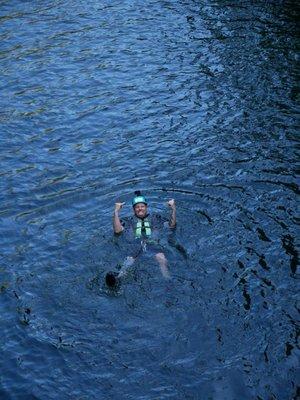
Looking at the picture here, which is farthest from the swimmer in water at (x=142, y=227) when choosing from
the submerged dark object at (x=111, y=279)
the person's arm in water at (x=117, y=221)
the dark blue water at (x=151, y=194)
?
the submerged dark object at (x=111, y=279)

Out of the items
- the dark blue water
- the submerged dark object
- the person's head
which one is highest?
the person's head

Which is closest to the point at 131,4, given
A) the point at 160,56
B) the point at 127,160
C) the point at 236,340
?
the point at 160,56

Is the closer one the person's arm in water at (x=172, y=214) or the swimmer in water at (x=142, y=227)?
the swimmer in water at (x=142, y=227)

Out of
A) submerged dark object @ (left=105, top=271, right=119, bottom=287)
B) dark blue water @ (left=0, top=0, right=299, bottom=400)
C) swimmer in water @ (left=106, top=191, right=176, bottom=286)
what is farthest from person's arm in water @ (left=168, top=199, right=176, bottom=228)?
submerged dark object @ (left=105, top=271, right=119, bottom=287)

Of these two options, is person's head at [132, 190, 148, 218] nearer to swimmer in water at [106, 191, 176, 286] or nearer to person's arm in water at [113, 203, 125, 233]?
swimmer in water at [106, 191, 176, 286]

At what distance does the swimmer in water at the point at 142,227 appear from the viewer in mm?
17953

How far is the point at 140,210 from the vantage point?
1814cm

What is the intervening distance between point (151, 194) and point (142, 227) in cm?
249

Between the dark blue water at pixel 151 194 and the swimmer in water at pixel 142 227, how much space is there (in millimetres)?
417

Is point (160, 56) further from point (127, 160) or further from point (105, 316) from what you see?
point (105, 316)

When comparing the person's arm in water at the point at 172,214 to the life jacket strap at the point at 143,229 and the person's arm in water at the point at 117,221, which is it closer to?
the life jacket strap at the point at 143,229

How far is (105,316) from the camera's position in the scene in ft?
51.6

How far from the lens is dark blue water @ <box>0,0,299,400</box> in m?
14.5

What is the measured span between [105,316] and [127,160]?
8.14 meters
